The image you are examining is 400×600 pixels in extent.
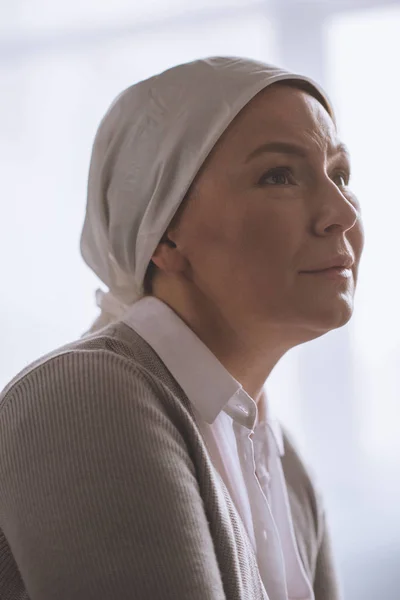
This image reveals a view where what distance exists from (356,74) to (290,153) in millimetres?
1089

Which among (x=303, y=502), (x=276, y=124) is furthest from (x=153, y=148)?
(x=303, y=502)

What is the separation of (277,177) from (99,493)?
0.44 meters

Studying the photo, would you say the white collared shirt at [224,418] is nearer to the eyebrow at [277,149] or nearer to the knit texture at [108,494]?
the knit texture at [108,494]

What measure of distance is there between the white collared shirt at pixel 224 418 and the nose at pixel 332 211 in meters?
0.21

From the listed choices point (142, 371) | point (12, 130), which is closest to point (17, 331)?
point (12, 130)

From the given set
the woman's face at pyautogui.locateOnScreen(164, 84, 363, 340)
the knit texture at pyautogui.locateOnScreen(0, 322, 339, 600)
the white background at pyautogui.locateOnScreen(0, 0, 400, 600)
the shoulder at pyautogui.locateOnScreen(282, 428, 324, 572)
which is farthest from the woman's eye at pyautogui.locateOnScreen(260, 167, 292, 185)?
the white background at pyautogui.locateOnScreen(0, 0, 400, 600)

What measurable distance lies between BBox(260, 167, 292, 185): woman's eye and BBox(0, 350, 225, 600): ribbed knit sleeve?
0.29 meters

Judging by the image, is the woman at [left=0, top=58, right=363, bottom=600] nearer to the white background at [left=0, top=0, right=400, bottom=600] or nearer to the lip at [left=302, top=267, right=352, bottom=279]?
the lip at [left=302, top=267, right=352, bottom=279]

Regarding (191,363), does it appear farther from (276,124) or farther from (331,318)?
(276,124)

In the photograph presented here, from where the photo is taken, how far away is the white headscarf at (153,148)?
98 cm

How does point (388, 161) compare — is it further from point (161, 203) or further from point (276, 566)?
point (276, 566)

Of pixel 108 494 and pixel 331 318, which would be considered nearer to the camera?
pixel 108 494

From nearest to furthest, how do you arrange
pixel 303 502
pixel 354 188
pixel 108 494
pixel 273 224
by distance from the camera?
pixel 108 494 → pixel 273 224 → pixel 303 502 → pixel 354 188

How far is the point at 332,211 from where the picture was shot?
3.13 feet
